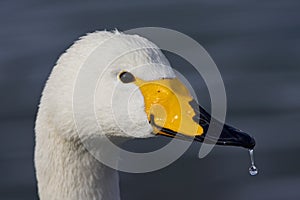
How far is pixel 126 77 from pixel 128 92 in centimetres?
7

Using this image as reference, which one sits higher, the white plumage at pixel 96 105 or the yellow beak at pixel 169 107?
the white plumage at pixel 96 105

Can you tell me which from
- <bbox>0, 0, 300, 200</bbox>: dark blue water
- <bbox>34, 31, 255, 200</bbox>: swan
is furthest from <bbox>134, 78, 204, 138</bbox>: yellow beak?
<bbox>0, 0, 300, 200</bbox>: dark blue water

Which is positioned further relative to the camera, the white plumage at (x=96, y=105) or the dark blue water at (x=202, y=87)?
the dark blue water at (x=202, y=87)

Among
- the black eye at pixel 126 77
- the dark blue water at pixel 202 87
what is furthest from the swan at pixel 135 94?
the dark blue water at pixel 202 87

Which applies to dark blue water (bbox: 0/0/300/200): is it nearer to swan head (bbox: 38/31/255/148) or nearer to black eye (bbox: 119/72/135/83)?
swan head (bbox: 38/31/255/148)

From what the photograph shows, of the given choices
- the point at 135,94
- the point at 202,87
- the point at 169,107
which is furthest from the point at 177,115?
the point at 202,87

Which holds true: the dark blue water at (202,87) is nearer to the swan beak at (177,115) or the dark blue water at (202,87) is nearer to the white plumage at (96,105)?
the white plumage at (96,105)

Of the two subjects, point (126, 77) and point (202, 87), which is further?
point (202, 87)

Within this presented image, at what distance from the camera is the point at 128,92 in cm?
418

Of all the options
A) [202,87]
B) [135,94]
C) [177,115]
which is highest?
[202,87]

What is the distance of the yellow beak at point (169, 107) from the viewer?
13.7 ft

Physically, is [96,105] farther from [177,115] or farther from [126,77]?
[177,115]
